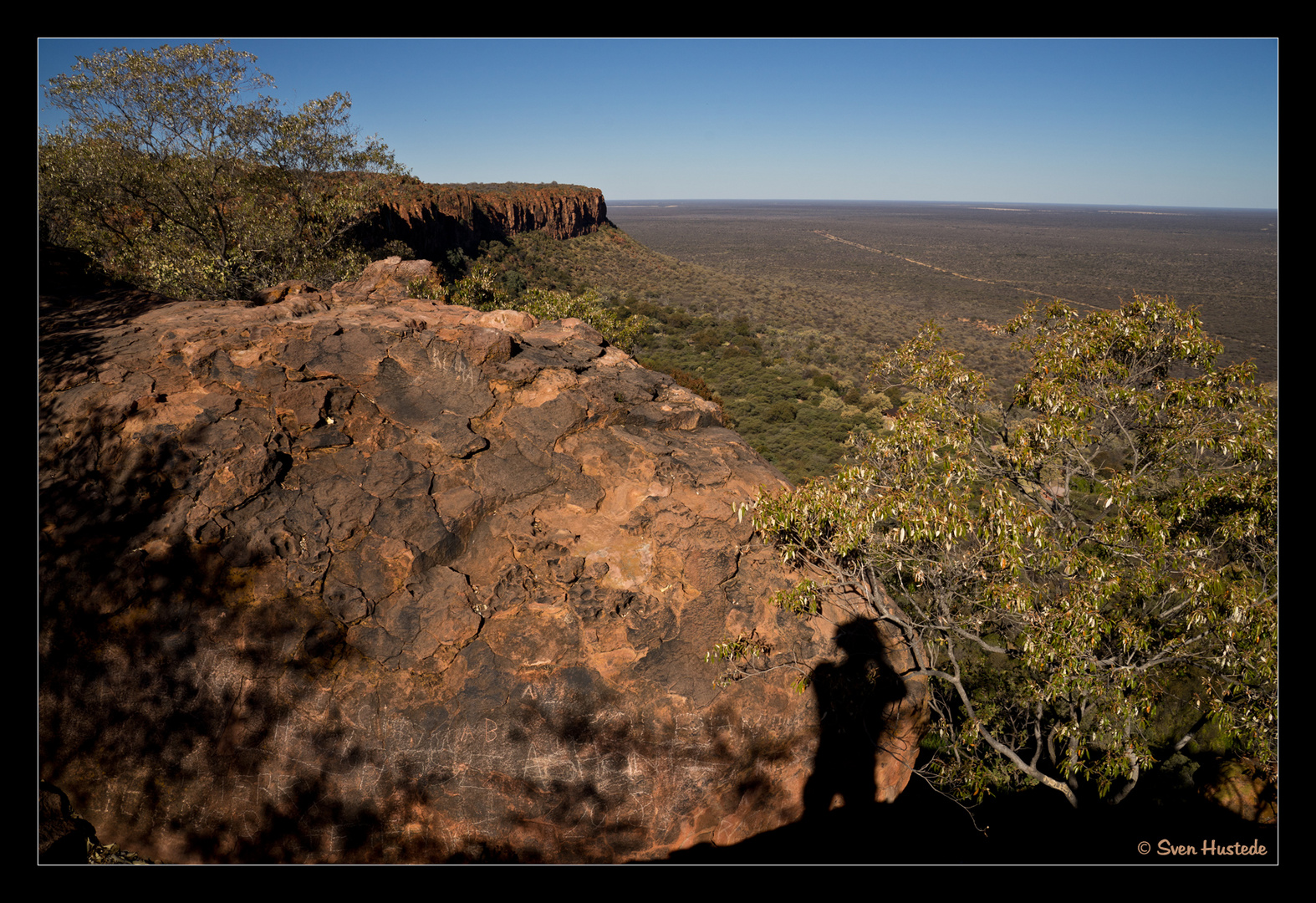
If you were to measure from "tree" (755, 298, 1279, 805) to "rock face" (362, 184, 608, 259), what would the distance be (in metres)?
29.1

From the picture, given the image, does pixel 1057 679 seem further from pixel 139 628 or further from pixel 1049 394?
pixel 139 628

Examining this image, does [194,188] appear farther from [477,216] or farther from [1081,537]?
[477,216]

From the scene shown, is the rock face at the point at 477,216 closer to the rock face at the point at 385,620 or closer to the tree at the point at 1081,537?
the rock face at the point at 385,620

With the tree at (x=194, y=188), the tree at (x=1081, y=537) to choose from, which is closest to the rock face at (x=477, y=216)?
the tree at (x=194, y=188)

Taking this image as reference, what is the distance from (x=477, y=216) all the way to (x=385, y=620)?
62318 mm

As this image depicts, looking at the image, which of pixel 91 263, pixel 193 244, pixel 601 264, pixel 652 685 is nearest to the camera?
pixel 652 685

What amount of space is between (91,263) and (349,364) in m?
11.0

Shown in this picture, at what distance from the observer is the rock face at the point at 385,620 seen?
5.69 m

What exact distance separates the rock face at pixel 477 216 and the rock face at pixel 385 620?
82.0 ft

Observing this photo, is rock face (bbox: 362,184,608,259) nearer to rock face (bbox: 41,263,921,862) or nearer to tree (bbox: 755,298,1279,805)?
rock face (bbox: 41,263,921,862)

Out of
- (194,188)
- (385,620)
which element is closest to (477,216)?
(194,188)

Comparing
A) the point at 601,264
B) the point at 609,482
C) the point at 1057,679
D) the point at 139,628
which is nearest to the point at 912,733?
the point at 1057,679

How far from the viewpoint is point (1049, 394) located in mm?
8039
